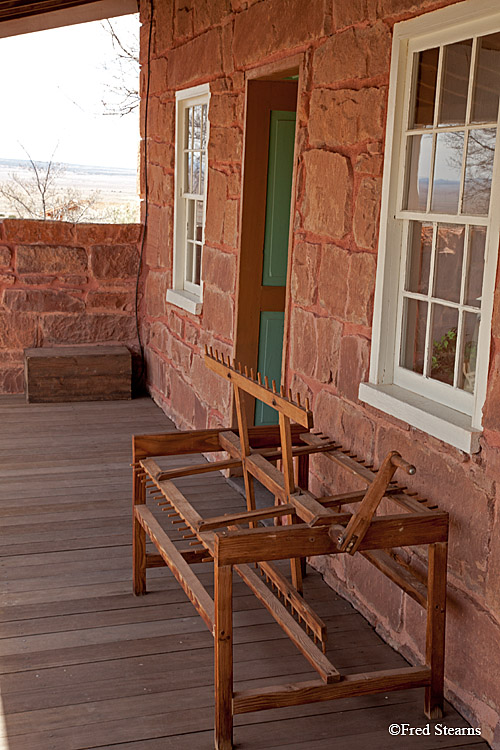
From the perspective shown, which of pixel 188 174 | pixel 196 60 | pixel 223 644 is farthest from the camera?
pixel 188 174

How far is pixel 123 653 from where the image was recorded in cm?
318

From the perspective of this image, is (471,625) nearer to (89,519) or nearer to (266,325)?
(89,519)

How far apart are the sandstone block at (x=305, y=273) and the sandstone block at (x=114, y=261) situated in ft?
11.1

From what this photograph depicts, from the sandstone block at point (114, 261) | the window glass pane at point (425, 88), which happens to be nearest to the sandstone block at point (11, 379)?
the sandstone block at point (114, 261)

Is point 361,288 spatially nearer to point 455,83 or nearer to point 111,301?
point 455,83

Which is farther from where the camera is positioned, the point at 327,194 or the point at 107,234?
the point at 107,234

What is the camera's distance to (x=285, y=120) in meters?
4.95

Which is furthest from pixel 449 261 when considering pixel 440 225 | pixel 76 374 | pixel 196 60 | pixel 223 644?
pixel 76 374

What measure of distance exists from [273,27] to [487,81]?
6.30 feet

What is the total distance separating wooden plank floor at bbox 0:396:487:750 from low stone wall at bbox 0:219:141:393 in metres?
2.53

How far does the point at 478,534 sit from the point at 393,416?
0.67 metres

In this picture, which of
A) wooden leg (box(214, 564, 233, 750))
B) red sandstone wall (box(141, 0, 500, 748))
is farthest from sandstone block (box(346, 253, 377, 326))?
wooden leg (box(214, 564, 233, 750))

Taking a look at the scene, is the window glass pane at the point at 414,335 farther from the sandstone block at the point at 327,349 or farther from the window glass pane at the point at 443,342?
the sandstone block at the point at 327,349

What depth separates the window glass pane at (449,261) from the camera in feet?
9.93
